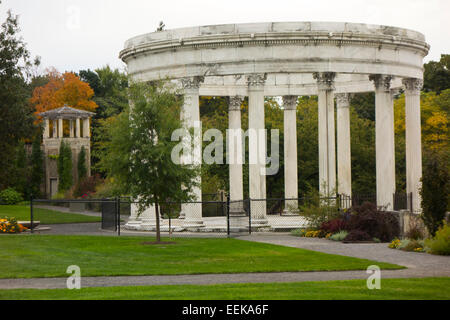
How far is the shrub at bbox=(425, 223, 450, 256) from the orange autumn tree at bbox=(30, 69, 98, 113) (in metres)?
103

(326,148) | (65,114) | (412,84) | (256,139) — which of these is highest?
(65,114)

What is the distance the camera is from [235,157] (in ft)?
174

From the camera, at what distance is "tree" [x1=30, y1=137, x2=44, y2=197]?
335 feet

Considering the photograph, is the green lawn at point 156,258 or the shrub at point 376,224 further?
the shrub at point 376,224

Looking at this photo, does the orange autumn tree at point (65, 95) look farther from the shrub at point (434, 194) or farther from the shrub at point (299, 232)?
the shrub at point (434, 194)

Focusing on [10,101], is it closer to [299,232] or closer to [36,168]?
[36,168]

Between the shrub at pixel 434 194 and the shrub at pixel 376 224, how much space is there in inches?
140

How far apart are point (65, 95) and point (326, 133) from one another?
9006 centimetres

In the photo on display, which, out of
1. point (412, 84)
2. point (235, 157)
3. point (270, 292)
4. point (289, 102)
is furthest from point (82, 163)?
point (270, 292)

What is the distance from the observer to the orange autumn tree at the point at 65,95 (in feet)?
419

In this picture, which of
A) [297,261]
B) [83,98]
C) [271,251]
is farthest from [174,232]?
[83,98]

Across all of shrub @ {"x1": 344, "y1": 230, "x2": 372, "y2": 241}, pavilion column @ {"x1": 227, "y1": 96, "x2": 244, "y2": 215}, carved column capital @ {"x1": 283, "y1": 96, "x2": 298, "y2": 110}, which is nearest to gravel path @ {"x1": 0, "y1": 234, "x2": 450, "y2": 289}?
shrub @ {"x1": 344, "y1": 230, "x2": 372, "y2": 241}

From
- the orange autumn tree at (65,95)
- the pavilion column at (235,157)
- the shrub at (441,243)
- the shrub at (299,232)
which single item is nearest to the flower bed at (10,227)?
the pavilion column at (235,157)
